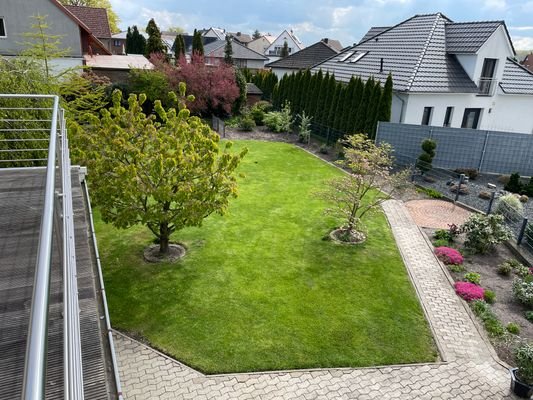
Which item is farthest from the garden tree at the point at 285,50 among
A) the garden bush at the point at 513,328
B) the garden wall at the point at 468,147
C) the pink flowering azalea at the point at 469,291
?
the garden bush at the point at 513,328

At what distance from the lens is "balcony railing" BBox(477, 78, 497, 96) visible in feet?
77.7

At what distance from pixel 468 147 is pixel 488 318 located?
A: 12.7 metres

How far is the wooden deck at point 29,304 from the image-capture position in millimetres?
3293

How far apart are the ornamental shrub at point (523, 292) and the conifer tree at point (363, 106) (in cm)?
1363

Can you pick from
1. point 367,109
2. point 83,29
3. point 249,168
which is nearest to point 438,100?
point 367,109

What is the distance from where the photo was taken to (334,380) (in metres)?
7.72

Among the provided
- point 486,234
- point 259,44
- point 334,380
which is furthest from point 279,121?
point 259,44

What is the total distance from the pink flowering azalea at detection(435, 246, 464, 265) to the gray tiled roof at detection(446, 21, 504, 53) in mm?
14908

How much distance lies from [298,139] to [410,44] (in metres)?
8.59

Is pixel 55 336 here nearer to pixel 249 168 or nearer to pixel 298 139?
pixel 249 168

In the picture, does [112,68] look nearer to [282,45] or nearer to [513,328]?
[513,328]

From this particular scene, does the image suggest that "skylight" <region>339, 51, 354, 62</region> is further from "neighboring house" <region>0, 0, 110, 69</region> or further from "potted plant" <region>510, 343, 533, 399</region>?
"potted plant" <region>510, 343, 533, 399</region>

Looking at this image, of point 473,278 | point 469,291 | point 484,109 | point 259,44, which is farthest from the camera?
point 259,44

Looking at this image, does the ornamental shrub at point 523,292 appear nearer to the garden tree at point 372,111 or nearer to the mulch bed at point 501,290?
the mulch bed at point 501,290
